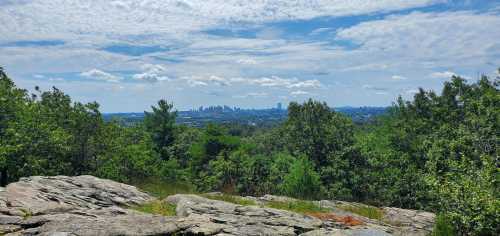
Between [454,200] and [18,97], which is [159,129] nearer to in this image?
[18,97]

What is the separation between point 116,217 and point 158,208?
6802 millimetres

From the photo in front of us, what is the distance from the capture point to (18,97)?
3819 cm

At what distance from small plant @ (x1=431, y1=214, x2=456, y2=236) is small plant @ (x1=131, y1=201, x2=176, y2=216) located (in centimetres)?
1463

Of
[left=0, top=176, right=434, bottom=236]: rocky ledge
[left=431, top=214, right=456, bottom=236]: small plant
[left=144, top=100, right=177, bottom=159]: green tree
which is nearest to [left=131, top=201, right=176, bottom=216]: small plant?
[left=0, top=176, right=434, bottom=236]: rocky ledge

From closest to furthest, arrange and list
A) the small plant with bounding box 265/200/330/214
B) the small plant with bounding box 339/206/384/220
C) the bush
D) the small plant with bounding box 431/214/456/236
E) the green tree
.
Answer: the small plant with bounding box 431/214/456/236
the small plant with bounding box 265/200/330/214
the small plant with bounding box 339/206/384/220
the bush
the green tree

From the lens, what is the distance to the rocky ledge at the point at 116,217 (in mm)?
15078

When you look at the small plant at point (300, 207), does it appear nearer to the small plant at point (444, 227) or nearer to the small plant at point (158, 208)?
the small plant at point (158, 208)

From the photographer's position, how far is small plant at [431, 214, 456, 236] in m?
A: 22.2

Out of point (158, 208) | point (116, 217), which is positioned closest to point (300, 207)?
point (158, 208)

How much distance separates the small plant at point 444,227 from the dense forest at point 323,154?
0.11 m

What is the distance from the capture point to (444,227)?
2250 centimetres

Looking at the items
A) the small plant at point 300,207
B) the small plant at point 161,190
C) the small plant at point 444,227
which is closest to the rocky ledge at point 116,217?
the small plant at point 444,227

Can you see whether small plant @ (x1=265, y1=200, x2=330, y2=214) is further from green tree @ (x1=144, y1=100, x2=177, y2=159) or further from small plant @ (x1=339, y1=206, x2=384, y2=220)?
green tree @ (x1=144, y1=100, x2=177, y2=159)

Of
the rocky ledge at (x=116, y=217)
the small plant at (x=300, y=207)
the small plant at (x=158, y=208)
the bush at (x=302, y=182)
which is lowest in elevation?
the bush at (x=302, y=182)
